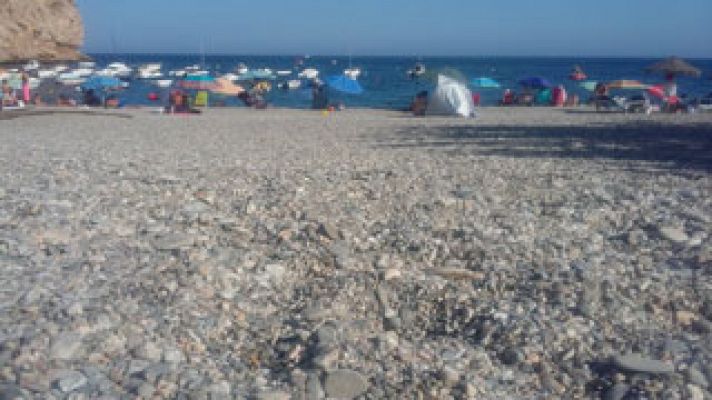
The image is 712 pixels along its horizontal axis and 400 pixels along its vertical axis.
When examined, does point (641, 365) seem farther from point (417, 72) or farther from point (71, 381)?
point (417, 72)

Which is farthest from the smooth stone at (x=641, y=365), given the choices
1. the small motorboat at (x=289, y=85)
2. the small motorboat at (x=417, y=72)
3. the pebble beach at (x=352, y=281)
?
the small motorboat at (x=289, y=85)

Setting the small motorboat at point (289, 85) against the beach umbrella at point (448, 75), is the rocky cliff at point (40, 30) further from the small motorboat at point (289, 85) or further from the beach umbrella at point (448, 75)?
the beach umbrella at point (448, 75)

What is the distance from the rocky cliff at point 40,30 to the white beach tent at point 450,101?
34909 mm

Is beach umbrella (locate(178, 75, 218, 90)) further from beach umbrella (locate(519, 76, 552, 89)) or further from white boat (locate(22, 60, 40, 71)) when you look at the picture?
white boat (locate(22, 60, 40, 71))

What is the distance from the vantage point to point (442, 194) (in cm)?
950

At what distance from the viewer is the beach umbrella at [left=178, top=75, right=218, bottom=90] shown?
30594 millimetres

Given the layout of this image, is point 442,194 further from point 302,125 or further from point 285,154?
point 302,125

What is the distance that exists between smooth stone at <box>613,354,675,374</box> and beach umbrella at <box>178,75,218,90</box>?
90.1 feet

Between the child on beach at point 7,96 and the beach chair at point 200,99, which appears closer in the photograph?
the child on beach at point 7,96

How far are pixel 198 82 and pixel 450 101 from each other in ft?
39.5

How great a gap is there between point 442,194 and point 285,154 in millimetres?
5285

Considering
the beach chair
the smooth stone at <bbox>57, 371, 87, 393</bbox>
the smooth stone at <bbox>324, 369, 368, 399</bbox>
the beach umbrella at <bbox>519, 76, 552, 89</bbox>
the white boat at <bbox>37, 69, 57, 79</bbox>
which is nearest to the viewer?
the smooth stone at <bbox>57, 371, 87, 393</bbox>

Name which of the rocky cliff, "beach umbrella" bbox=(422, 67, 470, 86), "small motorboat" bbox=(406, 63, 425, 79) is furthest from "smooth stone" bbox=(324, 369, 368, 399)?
the rocky cliff

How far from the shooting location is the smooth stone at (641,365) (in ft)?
15.9
